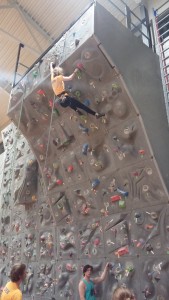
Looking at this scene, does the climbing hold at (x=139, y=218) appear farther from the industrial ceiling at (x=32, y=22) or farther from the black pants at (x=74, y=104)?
the industrial ceiling at (x=32, y=22)

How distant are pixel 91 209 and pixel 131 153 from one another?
1.24 meters

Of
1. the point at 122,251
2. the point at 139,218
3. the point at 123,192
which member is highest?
the point at 123,192

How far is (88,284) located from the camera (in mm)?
4105

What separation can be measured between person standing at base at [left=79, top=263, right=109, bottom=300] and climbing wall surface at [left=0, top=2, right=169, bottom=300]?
118mm

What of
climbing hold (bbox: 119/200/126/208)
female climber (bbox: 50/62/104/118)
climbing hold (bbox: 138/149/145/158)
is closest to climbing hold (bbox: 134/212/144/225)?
climbing hold (bbox: 119/200/126/208)

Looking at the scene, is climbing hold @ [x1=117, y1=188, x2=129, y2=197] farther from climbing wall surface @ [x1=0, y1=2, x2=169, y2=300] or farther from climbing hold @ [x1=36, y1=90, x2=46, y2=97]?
climbing hold @ [x1=36, y1=90, x2=46, y2=97]

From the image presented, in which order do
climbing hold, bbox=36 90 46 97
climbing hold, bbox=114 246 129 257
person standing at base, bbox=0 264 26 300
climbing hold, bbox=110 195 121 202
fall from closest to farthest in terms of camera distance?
person standing at base, bbox=0 264 26 300, climbing hold, bbox=114 246 129 257, climbing hold, bbox=110 195 121 202, climbing hold, bbox=36 90 46 97

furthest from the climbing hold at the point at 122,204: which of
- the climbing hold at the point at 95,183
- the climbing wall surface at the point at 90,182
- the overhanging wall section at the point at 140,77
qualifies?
the overhanging wall section at the point at 140,77

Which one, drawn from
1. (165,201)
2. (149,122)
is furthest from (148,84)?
(165,201)

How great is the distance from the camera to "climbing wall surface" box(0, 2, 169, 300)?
3.96m

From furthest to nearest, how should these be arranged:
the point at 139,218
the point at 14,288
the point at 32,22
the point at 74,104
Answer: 1. the point at 32,22
2. the point at 74,104
3. the point at 139,218
4. the point at 14,288

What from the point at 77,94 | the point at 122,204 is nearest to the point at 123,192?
the point at 122,204

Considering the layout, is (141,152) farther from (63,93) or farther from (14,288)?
(14,288)

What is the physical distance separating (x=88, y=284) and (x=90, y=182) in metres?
1.54
